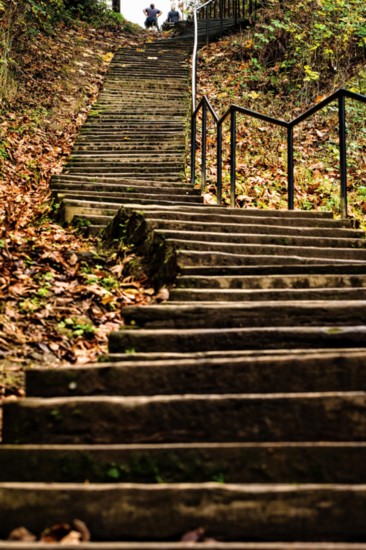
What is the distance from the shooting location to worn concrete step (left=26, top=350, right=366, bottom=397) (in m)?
2.57

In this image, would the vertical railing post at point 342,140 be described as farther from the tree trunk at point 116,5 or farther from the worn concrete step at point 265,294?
the tree trunk at point 116,5

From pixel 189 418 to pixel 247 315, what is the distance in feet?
3.19

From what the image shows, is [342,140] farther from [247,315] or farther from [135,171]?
[135,171]

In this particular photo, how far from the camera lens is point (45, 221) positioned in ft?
19.5

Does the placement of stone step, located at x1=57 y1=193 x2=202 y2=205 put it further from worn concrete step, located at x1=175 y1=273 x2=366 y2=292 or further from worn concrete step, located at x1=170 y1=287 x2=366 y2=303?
worn concrete step, located at x1=170 y1=287 x2=366 y2=303

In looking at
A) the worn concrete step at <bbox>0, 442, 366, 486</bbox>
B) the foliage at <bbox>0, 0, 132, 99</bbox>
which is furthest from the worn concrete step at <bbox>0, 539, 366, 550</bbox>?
the foliage at <bbox>0, 0, 132, 99</bbox>

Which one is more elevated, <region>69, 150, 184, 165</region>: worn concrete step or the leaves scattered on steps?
<region>69, 150, 184, 165</region>: worn concrete step

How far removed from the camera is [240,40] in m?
14.7

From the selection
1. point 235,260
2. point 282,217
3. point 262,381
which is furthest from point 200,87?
point 262,381

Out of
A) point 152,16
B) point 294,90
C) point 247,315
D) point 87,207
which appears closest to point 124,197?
point 87,207

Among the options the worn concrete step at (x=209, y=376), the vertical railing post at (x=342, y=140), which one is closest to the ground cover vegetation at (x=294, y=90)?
the vertical railing post at (x=342, y=140)

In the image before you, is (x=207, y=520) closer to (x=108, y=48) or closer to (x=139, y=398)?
(x=139, y=398)

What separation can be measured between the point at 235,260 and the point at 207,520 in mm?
2532

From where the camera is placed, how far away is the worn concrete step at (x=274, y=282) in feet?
12.5
